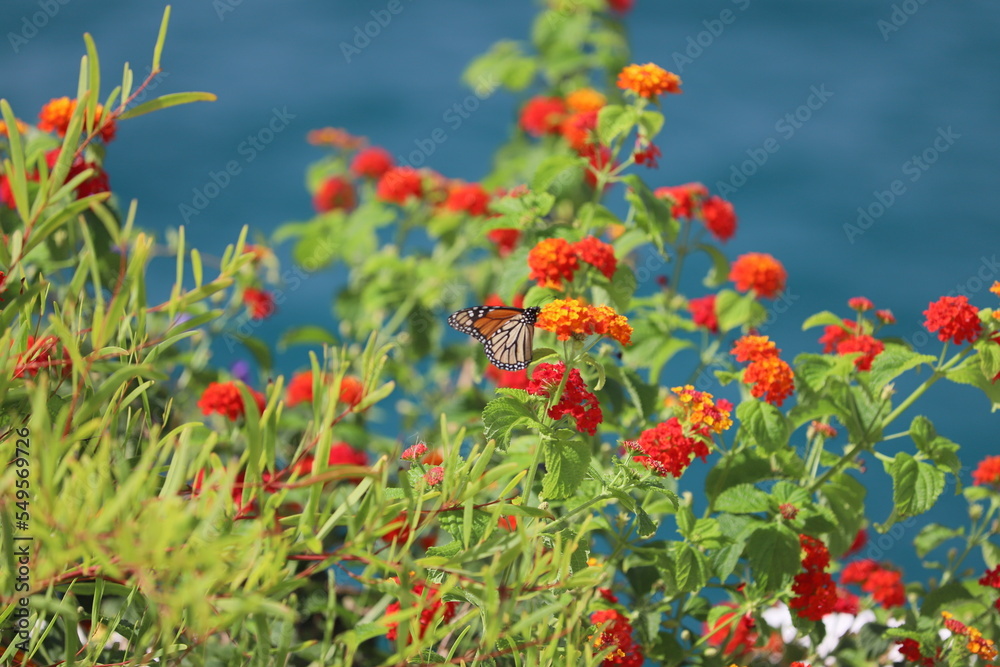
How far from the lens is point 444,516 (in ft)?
2.43

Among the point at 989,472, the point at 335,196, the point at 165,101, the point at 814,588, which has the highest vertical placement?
the point at 335,196

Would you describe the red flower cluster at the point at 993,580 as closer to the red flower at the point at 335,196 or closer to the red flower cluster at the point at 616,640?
the red flower cluster at the point at 616,640

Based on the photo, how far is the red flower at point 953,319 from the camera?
1.02 metres

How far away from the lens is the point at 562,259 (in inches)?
41.3

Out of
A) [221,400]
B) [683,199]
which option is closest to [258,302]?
[221,400]

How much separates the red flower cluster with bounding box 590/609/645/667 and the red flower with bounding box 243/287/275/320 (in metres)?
1.12

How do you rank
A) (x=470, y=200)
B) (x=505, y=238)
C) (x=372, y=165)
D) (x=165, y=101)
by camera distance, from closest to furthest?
(x=165, y=101) → (x=505, y=238) → (x=470, y=200) → (x=372, y=165)

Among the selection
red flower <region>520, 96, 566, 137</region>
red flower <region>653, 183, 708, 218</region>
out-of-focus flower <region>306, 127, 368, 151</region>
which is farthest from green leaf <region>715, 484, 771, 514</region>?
out-of-focus flower <region>306, 127, 368, 151</region>

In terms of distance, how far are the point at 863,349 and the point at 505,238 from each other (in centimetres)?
71

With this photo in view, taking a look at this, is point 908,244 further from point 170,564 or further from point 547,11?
point 170,564

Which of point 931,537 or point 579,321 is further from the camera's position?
point 931,537

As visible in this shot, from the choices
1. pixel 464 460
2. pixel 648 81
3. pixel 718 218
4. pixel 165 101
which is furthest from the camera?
pixel 718 218

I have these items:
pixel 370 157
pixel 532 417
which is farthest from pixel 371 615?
pixel 370 157

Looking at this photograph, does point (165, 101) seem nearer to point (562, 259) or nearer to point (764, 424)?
point (562, 259)
